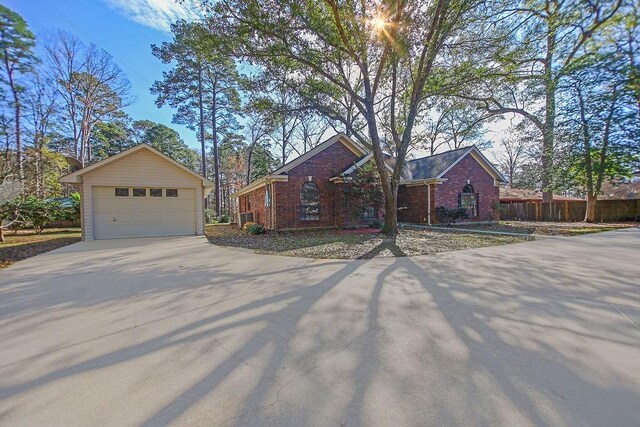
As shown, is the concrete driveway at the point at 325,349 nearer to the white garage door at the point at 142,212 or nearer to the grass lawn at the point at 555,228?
the white garage door at the point at 142,212

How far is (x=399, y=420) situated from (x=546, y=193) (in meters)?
27.9

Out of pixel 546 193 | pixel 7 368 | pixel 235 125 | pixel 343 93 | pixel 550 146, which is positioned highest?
pixel 235 125

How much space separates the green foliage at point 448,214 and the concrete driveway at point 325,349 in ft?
36.4

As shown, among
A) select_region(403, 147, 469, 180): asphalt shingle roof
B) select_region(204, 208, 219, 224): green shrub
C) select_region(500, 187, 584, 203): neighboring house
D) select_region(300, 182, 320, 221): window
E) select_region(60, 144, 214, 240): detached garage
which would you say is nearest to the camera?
select_region(60, 144, 214, 240): detached garage

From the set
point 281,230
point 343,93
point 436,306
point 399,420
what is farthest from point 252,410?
point 343,93

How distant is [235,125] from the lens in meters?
28.5

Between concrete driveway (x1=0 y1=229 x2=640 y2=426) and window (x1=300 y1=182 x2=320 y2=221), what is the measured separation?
367 inches

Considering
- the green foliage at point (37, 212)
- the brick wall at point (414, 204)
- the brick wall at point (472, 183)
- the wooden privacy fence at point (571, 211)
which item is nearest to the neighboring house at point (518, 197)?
the wooden privacy fence at point (571, 211)

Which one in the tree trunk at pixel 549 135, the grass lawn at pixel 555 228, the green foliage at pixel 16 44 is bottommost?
the grass lawn at pixel 555 228

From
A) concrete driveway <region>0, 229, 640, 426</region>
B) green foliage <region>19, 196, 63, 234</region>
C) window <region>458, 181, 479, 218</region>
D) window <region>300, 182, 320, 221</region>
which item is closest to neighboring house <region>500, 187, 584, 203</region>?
window <region>458, 181, 479, 218</region>

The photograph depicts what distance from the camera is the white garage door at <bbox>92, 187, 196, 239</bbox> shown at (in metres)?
12.6

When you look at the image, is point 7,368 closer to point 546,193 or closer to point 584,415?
point 584,415

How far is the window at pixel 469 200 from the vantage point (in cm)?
1766

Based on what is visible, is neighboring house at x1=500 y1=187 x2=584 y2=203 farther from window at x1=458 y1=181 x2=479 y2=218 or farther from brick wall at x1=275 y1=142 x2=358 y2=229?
brick wall at x1=275 y1=142 x2=358 y2=229
